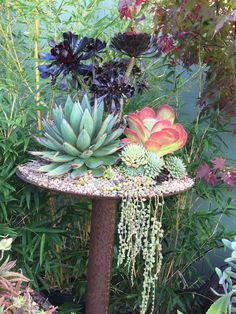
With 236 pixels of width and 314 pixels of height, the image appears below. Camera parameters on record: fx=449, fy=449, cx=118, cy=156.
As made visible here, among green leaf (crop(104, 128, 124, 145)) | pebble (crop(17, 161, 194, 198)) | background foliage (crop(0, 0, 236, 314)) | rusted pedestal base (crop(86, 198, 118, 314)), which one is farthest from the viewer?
background foliage (crop(0, 0, 236, 314))

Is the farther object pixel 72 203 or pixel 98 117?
Result: pixel 72 203

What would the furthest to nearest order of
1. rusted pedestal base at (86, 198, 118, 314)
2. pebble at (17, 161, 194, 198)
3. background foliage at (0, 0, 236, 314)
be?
background foliage at (0, 0, 236, 314) < rusted pedestal base at (86, 198, 118, 314) < pebble at (17, 161, 194, 198)

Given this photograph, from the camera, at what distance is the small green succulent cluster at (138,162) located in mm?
1427

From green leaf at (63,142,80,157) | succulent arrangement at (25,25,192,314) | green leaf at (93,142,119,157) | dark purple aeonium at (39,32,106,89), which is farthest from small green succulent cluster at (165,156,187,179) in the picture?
dark purple aeonium at (39,32,106,89)

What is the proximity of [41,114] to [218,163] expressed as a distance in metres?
0.81

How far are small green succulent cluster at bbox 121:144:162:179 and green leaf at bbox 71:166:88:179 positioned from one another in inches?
5.0

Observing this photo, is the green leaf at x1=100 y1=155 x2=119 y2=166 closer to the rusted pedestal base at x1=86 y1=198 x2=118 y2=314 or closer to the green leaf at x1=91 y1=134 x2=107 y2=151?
the green leaf at x1=91 y1=134 x2=107 y2=151

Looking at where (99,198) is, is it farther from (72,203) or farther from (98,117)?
(72,203)

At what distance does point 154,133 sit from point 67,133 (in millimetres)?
285

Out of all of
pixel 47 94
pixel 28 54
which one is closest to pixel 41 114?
pixel 47 94

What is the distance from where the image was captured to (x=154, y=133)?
4.85ft

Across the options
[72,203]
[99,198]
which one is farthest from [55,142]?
[72,203]

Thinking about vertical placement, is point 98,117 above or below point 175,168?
above

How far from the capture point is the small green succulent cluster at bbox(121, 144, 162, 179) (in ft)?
4.68
